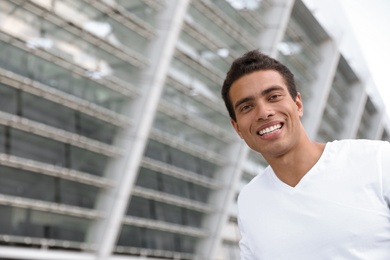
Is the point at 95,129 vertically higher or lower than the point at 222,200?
higher

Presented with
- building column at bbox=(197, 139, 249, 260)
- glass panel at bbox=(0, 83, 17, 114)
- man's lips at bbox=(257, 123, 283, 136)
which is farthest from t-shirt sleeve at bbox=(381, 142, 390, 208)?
building column at bbox=(197, 139, 249, 260)

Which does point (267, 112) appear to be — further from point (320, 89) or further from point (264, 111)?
point (320, 89)

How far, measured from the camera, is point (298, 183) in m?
1.51

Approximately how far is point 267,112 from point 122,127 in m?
13.9

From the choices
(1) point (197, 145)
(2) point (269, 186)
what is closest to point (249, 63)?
(2) point (269, 186)

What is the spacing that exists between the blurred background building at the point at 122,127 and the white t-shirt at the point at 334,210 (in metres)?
11.5

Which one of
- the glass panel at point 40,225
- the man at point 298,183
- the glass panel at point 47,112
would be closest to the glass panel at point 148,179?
the glass panel at point 40,225

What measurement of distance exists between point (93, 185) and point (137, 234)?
250cm

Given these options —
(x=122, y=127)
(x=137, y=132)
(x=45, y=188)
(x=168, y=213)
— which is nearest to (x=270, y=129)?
(x=45, y=188)

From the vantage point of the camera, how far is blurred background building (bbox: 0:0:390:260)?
12.7 metres

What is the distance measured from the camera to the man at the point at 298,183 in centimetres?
140

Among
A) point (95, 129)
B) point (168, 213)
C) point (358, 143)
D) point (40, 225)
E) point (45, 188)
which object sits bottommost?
point (358, 143)

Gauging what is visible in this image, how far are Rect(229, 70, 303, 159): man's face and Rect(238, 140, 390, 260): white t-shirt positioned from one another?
118 millimetres

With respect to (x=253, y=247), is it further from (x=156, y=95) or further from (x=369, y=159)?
(x=156, y=95)
